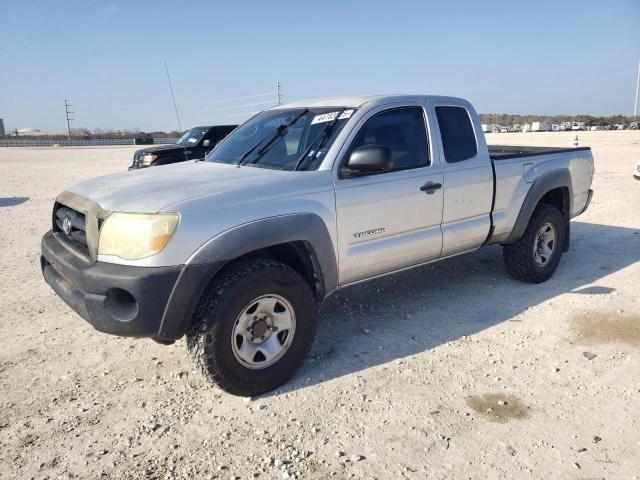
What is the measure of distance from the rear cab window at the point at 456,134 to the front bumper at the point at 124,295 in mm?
2586

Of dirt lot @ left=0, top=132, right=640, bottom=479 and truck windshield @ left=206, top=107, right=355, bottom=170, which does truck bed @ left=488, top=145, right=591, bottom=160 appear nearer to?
dirt lot @ left=0, top=132, right=640, bottom=479

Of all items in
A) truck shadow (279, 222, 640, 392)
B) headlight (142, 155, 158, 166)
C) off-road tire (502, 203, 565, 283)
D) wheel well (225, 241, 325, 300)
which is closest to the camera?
wheel well (225, 241, 325, 300)

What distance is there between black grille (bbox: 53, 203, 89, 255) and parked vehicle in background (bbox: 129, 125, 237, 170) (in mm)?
7935

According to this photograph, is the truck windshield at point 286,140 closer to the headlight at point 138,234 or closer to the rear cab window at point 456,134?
the rear cab window at point 456,134

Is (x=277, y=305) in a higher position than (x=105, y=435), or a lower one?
higher

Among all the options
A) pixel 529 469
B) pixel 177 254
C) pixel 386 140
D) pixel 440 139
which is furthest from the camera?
pixel 440 139

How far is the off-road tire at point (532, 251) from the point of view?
5.09 m

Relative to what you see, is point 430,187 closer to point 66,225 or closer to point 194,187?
point 194,187

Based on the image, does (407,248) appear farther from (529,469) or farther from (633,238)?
(633,238)

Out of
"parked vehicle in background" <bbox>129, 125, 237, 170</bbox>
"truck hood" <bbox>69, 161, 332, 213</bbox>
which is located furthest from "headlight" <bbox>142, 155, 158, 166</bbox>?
"truck hood" <bbox>69, 161, 332, 213</bbox>

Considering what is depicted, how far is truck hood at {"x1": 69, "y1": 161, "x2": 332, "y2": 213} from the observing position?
296cm

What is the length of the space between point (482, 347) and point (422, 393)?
861mm

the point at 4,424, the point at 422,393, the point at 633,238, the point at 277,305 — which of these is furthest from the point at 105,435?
the point at 633,238

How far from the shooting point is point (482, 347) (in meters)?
3.84
